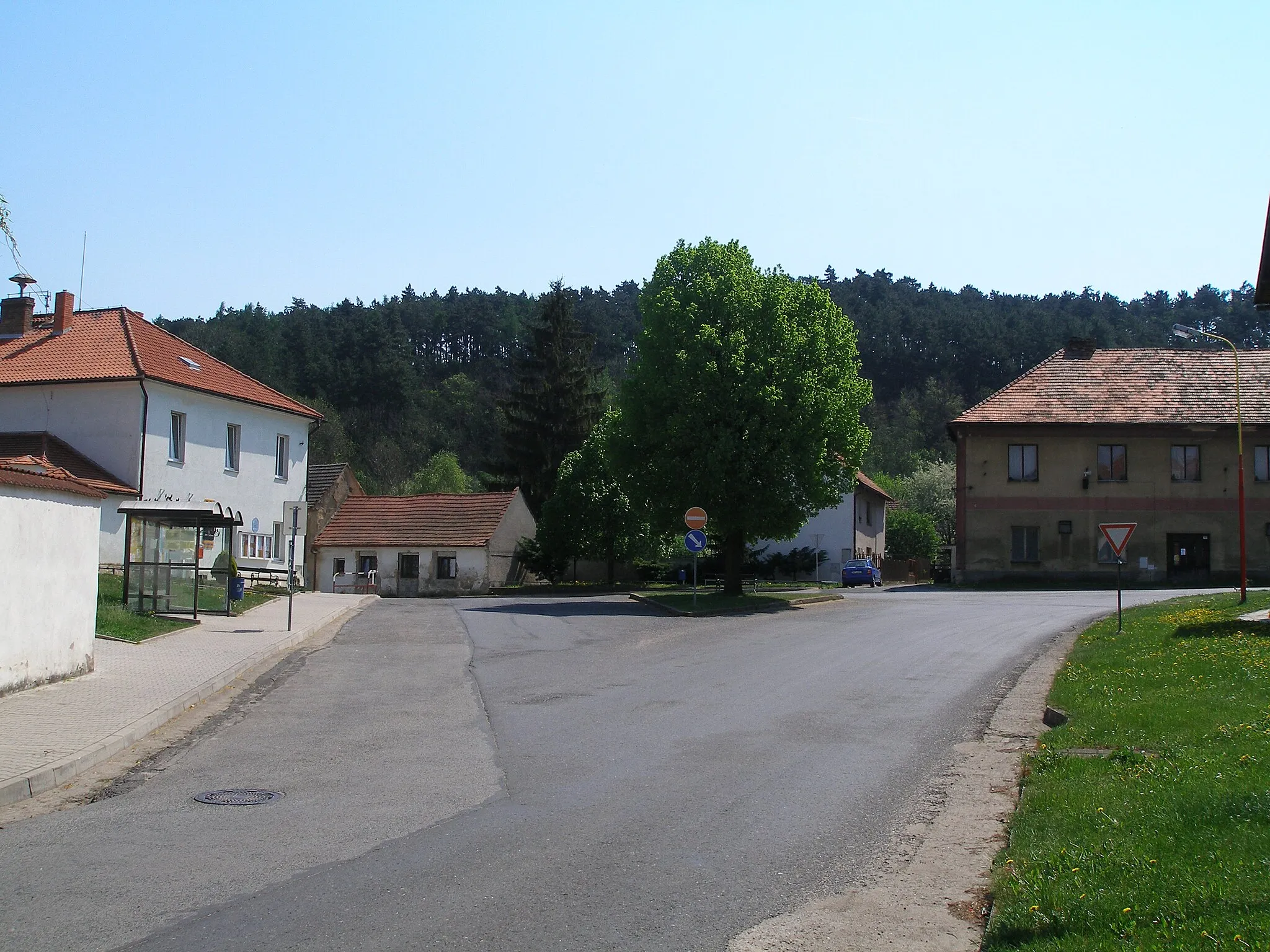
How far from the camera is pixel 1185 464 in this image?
167ft

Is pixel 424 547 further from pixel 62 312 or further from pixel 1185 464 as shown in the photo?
pixel 1185 464

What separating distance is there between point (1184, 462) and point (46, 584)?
48587 millimetres

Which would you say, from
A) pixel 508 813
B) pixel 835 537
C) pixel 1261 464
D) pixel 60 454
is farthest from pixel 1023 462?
pixel 508 813

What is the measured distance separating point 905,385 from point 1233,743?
120 metres

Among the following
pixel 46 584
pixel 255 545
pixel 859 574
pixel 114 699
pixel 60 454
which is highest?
pixel 60 454

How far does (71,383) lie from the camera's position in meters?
36.0

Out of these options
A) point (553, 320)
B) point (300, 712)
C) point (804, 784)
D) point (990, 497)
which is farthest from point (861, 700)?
point (553, 320)

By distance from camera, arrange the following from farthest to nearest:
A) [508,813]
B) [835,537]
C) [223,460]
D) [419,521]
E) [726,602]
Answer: [835,537] → [419,521] → [223,460] → [726,602] → [508,813]

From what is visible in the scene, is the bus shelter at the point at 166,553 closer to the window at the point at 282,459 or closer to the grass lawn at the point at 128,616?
the grass lawn at the point at 128,616

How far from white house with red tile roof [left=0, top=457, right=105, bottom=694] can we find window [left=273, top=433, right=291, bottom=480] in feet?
93.4

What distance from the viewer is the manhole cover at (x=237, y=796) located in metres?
8.47

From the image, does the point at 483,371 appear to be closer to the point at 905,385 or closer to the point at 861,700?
the point at 905,385

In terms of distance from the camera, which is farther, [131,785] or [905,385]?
[905,385]

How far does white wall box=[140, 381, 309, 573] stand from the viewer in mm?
36625
